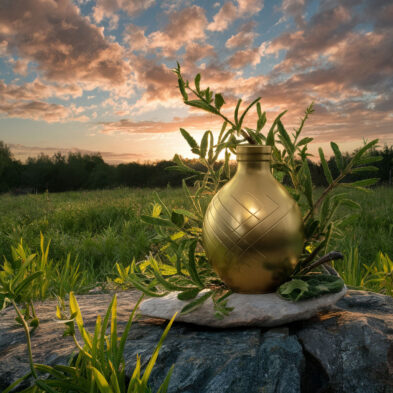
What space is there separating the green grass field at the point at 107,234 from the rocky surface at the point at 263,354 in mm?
1117

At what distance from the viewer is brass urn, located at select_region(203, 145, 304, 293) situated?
4.52 ft

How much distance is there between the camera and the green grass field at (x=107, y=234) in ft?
11.3

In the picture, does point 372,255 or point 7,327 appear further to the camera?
point 372,255

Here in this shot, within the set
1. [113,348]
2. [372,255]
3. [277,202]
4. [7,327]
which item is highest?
[277,202]

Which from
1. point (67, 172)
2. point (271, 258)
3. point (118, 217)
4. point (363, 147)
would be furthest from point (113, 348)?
point (67, 172)

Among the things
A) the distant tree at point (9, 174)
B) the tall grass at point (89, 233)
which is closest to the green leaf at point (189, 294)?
the tall grass at point (89, 233)

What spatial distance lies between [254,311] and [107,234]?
296 cm

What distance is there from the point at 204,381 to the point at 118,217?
14.1 feet

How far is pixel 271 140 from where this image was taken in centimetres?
169

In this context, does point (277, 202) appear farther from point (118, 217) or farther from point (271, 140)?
point (118, 217)

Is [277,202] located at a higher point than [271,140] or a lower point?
lower

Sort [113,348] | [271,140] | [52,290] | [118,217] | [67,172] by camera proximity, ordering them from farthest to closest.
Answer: [67,172] → [118,217] → [52,290] → [271,140] → [113,348]

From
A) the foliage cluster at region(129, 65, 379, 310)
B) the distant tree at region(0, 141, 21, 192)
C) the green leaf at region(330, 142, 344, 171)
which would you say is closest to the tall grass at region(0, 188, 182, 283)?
the foliage cluster at region(129, 65, 379, 310)

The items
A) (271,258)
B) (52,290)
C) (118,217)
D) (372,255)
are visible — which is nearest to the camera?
(271,258)
